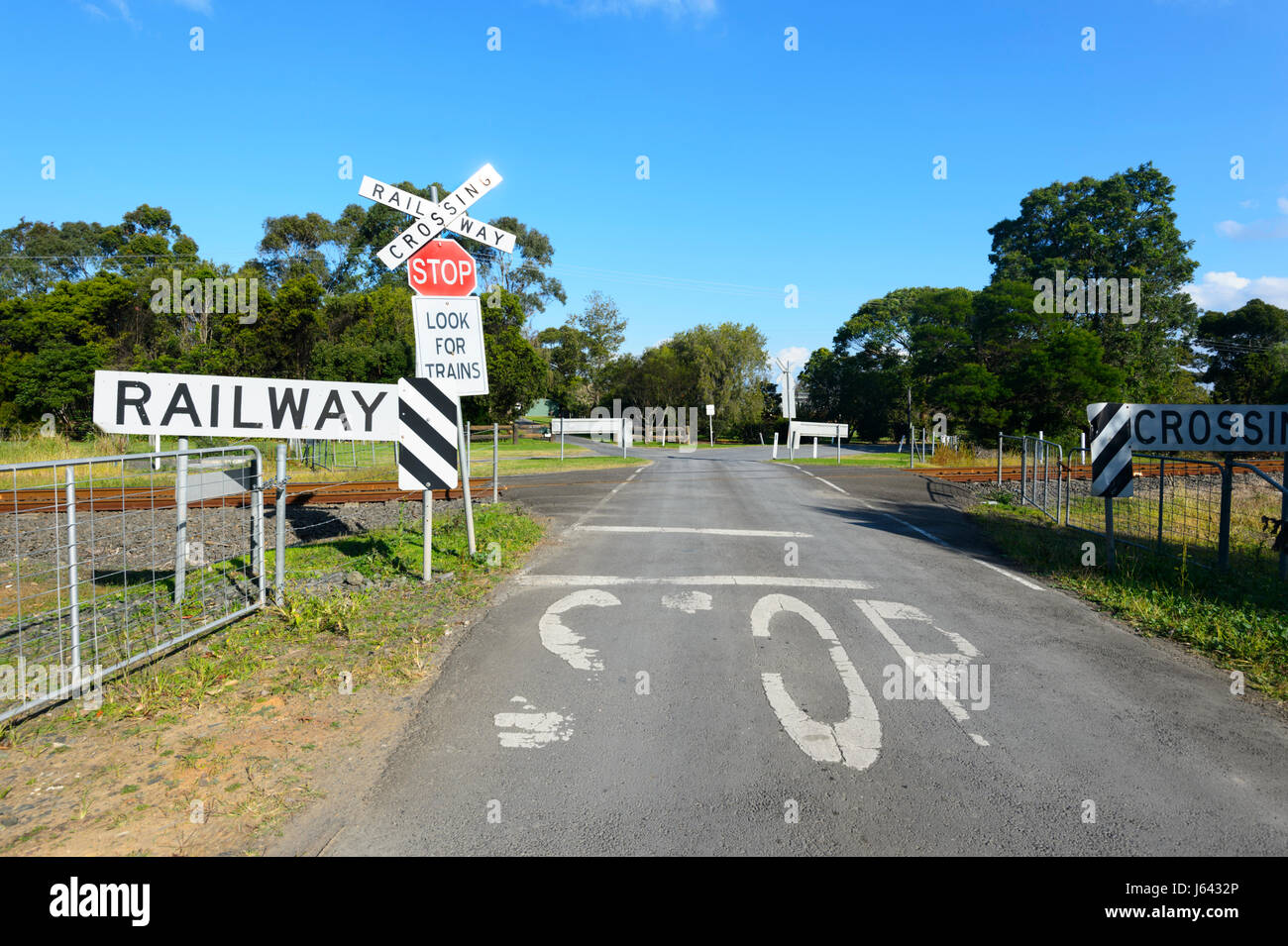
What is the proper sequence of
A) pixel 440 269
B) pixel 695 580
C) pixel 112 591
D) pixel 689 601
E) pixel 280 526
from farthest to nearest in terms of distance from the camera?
pixel 440 269
pixel 695 580
pixel 689 601
pixel 112 591
pixel 280 526

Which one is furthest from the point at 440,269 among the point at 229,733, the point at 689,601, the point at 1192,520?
the point at 1192,520

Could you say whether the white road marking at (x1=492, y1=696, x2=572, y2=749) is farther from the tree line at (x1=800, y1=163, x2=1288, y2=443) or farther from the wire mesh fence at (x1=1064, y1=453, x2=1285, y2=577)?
the tree line at (x1=800, y1=163, x2=1288, y2=443)

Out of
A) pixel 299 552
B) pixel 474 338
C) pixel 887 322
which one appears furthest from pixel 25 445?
pixel 887 322

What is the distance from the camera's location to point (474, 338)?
930cm

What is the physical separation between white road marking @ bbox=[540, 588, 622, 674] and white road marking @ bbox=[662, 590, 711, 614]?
55 cm

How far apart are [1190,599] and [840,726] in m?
5.37

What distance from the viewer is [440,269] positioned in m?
9.39

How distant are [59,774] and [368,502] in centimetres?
1315

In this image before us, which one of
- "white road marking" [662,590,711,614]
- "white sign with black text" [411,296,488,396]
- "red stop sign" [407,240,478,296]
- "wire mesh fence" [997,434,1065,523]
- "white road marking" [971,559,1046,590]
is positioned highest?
"red stop sign" [407,240,478,296]

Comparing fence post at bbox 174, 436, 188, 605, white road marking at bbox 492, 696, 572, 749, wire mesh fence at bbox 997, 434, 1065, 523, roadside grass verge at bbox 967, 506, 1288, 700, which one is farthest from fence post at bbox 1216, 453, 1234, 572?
fence post at bbox 174, 436, 188, 605

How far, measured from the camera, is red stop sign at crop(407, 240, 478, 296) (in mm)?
9273

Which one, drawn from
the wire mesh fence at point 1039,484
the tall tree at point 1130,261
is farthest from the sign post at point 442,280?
the tall tree at point 1130,261

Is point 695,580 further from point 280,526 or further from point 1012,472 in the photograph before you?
point 1012,472
